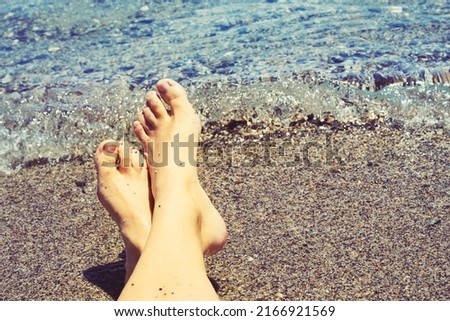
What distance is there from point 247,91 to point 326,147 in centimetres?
54

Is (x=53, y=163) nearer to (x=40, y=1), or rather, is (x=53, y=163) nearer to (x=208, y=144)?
(x=208, y=144)

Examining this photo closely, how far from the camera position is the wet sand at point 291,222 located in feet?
6.17

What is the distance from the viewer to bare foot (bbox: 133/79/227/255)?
1952mm

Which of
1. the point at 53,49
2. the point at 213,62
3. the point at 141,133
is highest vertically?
the point at 141,133

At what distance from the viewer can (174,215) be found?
6.13ft

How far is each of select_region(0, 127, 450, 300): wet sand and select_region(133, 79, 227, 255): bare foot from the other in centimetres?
14

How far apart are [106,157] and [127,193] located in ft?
0.56

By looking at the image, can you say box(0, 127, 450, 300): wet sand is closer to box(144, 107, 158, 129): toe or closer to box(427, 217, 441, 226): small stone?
box(427, 217, 441, 226): small stone

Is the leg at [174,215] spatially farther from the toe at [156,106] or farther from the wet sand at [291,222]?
the wet sand at [291,222]

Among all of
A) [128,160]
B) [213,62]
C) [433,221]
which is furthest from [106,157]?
[213,62]

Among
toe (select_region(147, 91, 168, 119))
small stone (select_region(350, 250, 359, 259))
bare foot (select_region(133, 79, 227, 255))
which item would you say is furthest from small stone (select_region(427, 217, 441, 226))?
toe (select_region(147, 91, 168, 119))

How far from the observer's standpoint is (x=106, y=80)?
3.30 m

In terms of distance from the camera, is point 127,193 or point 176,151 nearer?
point 127,193

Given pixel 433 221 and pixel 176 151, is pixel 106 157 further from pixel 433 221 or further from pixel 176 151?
pixel 433 221
